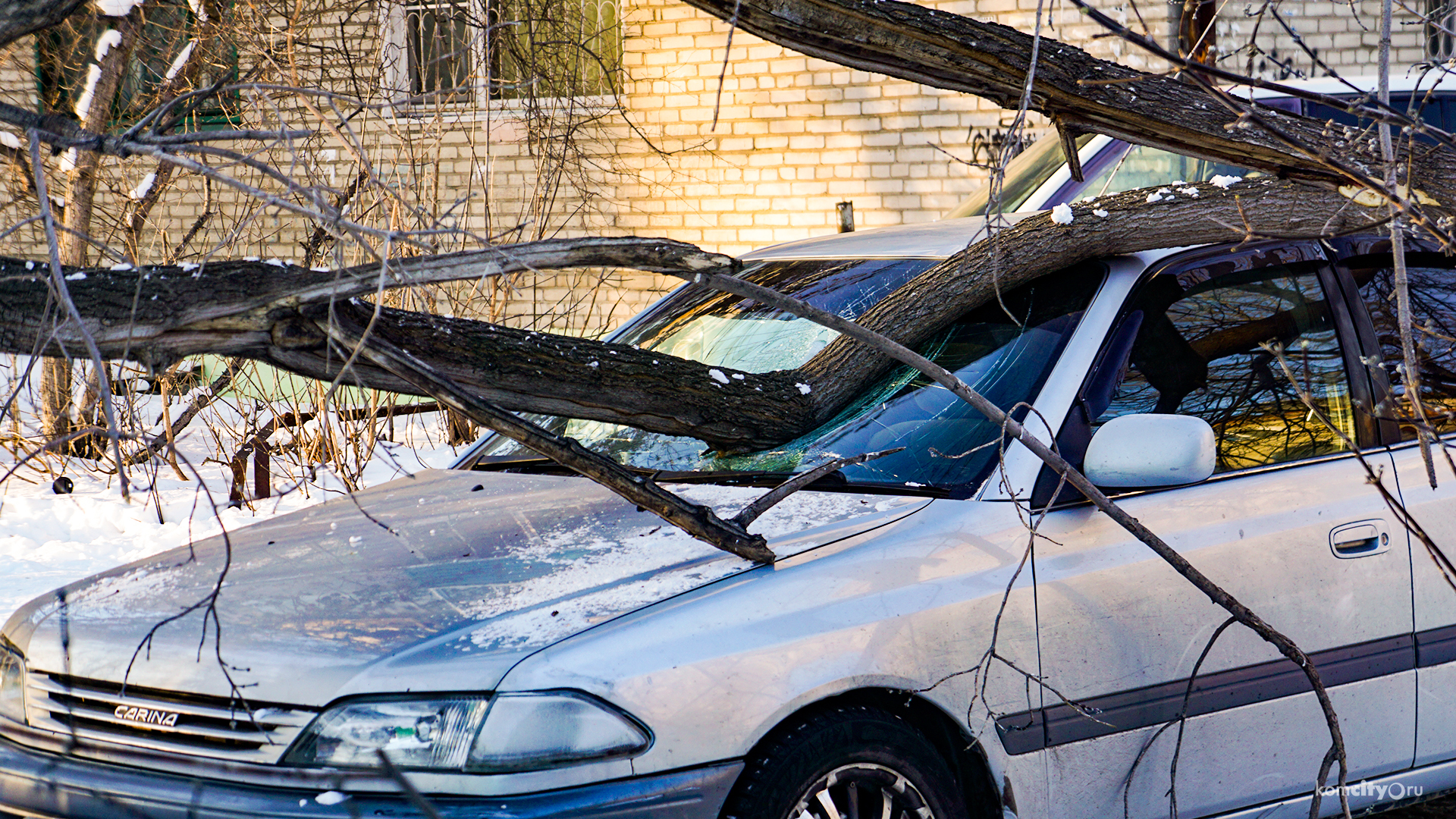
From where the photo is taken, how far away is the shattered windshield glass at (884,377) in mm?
2920

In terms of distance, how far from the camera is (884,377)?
3307 mm

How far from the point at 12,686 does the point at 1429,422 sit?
10.3 ft

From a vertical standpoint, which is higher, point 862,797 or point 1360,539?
point 1360,539

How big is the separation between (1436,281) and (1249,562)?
122cm

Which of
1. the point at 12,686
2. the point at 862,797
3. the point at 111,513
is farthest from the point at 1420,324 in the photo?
the point at 111,513

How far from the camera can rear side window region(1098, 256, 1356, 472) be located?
3.05m

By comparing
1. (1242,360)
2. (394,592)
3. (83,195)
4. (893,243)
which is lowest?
(394,592)

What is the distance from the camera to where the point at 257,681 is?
2330 mm

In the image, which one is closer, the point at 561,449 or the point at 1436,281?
the point at 561,449

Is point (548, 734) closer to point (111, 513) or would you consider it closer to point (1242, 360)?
point (1242, 360)

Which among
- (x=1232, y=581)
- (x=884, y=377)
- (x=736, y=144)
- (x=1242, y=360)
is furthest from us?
(x=736, y=144)

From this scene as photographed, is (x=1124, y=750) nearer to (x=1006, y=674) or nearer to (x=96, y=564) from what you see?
(x=1006, y=674)

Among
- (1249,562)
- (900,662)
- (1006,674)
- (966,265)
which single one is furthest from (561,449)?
(1249,562)

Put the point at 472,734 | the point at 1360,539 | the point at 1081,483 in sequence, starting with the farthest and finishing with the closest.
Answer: the point at 1360,539 → the point at 1081,483 → the point at 472,734
